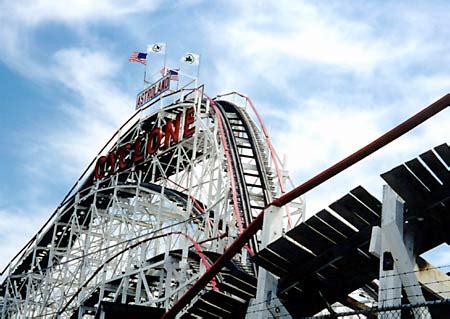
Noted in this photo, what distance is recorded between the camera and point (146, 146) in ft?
71.1

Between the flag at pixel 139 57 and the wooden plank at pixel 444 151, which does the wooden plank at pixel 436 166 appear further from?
the flag at pixel 139 57

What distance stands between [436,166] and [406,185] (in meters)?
0.34

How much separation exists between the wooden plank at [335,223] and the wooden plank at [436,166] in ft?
3.92

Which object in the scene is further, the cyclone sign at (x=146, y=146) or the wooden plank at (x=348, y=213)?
the cyclone sign at (x=146, y=146)

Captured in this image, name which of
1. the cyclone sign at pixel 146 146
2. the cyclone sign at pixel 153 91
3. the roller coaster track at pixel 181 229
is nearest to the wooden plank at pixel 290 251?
the roller coaster track at pixel 181 229

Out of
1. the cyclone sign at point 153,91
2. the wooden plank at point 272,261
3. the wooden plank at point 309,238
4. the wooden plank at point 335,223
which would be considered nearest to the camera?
the wooden plank at point 335,223

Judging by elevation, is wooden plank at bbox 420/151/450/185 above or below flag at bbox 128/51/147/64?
below

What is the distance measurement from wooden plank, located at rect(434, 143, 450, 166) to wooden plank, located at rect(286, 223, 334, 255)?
1.75 meters

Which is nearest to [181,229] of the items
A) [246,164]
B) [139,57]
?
[246,164]

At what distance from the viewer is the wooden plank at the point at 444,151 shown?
6699mm

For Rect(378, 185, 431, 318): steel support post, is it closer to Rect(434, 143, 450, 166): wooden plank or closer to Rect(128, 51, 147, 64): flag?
Rect(434, 143, 450, 166): wooden plank

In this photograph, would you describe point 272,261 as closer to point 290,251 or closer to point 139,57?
point 290,251

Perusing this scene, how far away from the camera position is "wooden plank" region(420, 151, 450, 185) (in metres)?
6.82

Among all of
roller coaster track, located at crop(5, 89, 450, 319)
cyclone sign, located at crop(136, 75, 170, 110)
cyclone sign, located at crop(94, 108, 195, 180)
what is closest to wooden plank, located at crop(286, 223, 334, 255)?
roller coaster track, located at crop(5, 89, 450, 319)
